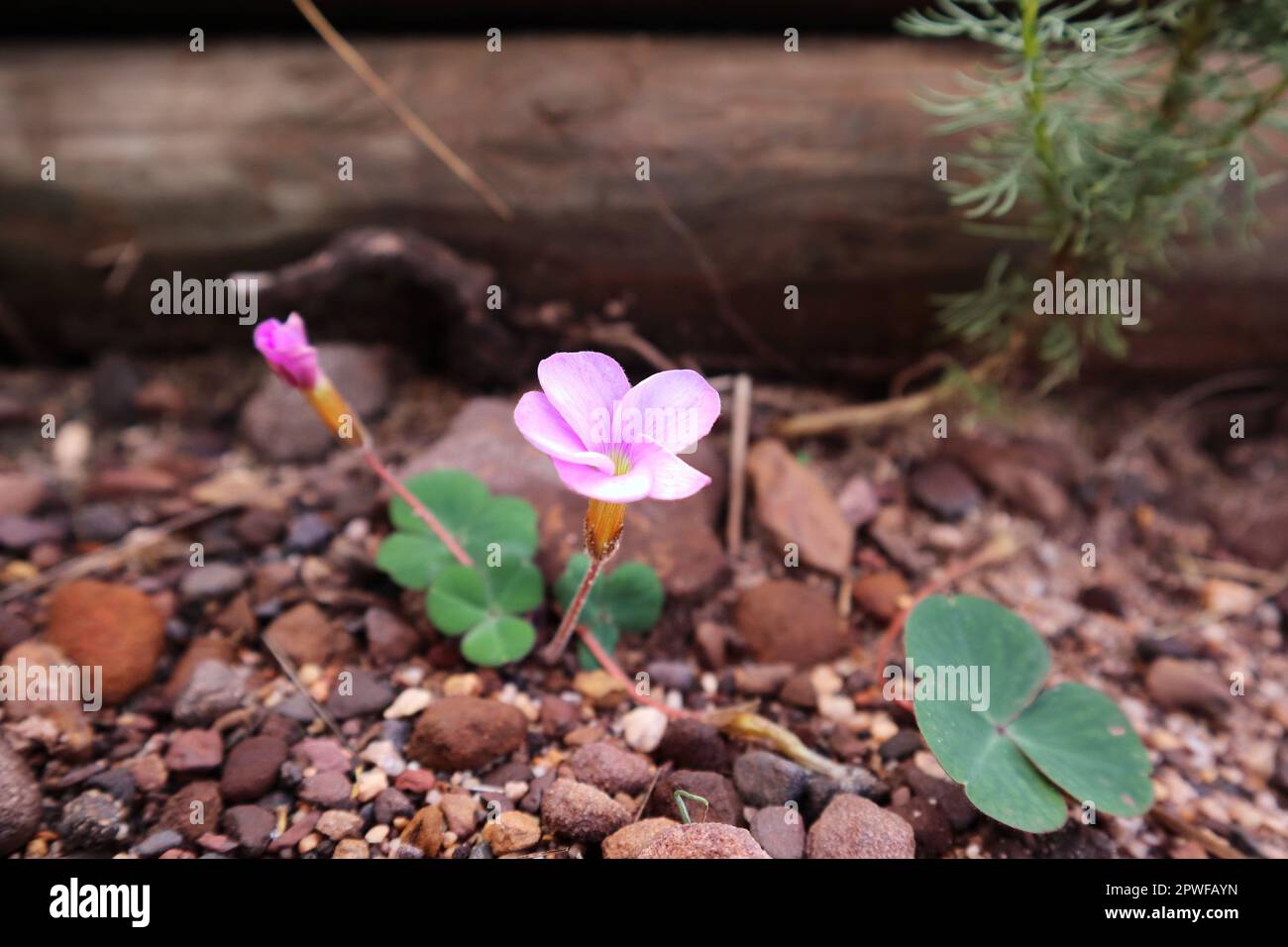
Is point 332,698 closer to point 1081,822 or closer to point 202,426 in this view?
point 202,426

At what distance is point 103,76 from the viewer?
2.35 metres

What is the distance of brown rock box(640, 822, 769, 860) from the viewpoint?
4.10ft

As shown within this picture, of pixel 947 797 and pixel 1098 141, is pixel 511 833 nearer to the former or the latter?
pixel 947 797

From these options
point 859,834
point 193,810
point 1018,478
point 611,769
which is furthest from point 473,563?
point 1018,478

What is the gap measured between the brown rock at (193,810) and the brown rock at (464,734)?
30cm

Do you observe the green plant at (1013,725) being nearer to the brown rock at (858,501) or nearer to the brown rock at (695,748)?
the brown rock at (695,748)

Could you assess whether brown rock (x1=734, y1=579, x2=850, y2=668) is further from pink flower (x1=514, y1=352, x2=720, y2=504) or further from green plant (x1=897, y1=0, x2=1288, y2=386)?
green plant (x1=897, y1=0, x2=1288, y2=386)

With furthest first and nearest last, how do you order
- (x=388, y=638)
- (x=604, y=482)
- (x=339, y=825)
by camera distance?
(x=388, y=638) < (x=339, y=825) < (x=604, y=482)

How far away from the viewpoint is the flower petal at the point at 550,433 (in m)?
1.14

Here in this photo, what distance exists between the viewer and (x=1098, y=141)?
188 centimetres

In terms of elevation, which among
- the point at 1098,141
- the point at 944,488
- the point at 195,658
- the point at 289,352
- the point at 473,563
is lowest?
the point at 195,658

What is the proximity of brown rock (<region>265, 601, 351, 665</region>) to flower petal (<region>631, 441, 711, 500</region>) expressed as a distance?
0.81m

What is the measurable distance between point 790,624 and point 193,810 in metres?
1.07

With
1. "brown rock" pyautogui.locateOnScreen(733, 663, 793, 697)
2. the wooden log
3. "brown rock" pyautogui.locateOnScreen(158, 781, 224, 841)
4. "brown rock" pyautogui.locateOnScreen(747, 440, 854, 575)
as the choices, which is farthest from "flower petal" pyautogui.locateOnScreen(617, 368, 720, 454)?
the wooden log
